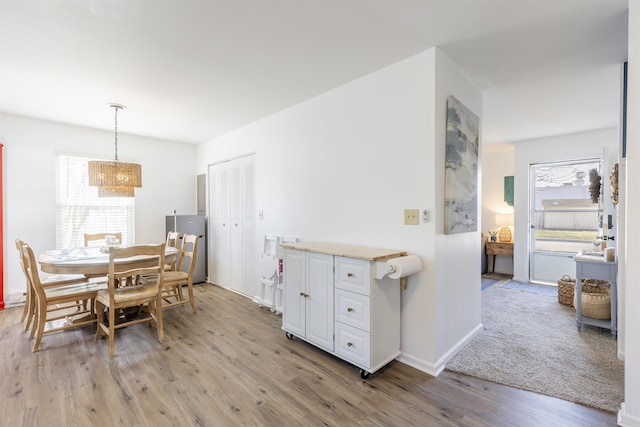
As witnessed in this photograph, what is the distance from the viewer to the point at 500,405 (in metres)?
1.90

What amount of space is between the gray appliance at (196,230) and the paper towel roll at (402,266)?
3.72 meters

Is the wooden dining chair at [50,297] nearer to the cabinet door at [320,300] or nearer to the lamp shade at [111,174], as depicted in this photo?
the lamp shade at [111,174]

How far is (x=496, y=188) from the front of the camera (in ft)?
19.6

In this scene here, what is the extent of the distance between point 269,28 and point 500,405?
2924 mm

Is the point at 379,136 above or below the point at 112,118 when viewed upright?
below

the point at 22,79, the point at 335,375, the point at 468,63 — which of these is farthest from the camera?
the point at 22,79

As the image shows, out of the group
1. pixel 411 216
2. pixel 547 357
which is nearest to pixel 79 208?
pixel 411 216

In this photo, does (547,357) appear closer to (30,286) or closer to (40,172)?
(30,286)

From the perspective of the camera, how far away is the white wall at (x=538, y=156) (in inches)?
173

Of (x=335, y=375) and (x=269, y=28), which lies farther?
(x=335, y=375)

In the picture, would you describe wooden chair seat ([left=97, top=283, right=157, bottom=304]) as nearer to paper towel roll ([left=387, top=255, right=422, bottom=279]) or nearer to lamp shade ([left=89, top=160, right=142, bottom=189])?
lamp shade ([left=89, top=160, right=142, bottom=189])

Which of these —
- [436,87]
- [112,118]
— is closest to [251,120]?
[112,118]

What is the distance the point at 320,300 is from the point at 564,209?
481cm

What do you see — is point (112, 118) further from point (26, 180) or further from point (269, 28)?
point (269, 28)
